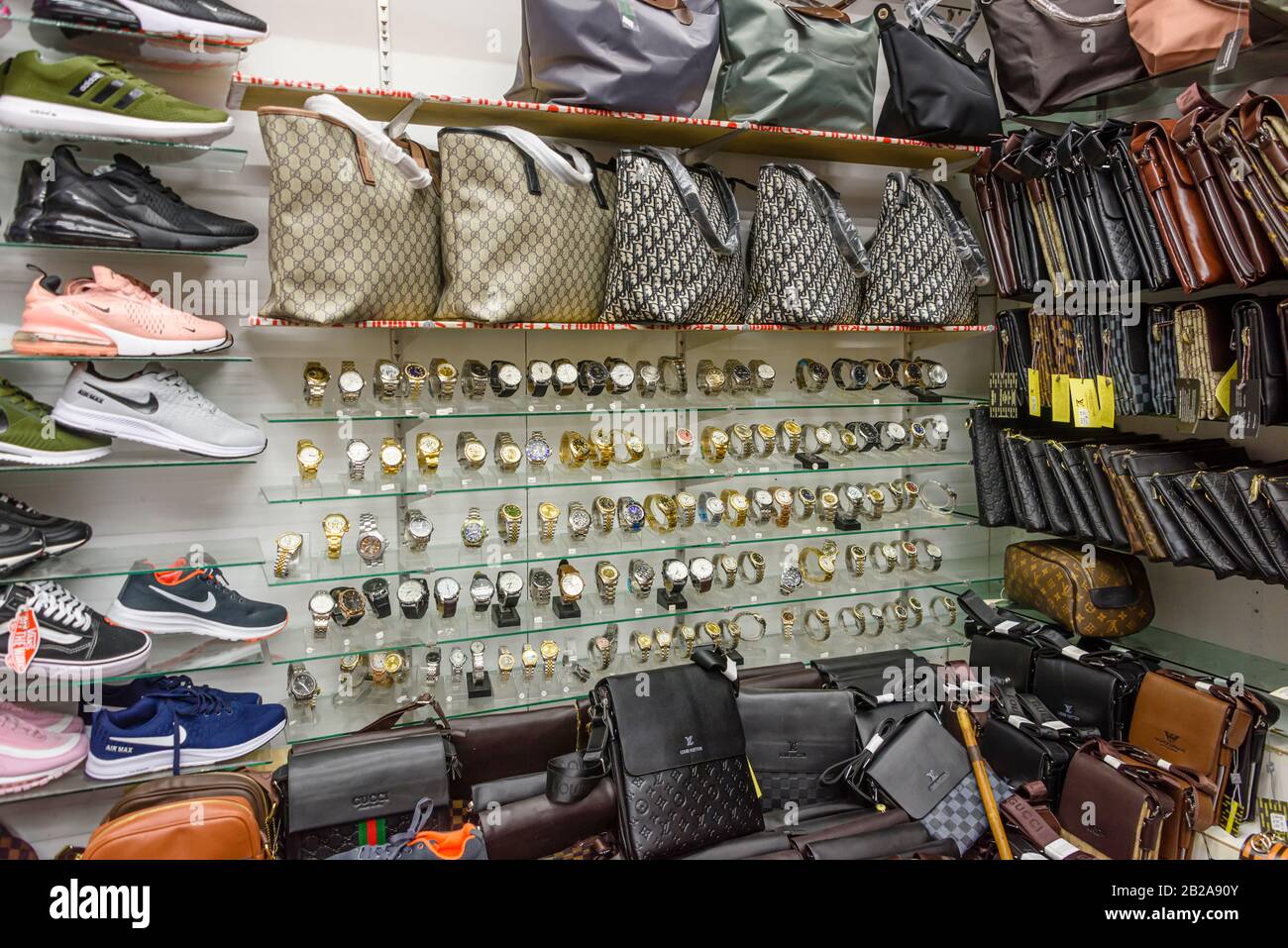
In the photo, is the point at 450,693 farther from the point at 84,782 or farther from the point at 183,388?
the point at 183,388

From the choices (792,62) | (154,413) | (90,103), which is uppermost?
(792,62)

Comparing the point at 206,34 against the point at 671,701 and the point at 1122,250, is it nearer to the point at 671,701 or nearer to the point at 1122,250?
the point at 671,701

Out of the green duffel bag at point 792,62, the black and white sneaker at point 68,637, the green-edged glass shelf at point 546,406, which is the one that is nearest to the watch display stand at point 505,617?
the green-edged glass shelf at point 546,406

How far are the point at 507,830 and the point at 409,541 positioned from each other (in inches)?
39.2

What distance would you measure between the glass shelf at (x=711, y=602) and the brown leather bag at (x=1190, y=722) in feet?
3.02

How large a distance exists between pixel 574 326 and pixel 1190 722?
2.32 m

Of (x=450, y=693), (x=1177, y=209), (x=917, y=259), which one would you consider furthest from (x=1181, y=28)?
(x=450, y=693)

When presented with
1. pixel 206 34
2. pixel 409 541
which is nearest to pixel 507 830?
pixel 409 541

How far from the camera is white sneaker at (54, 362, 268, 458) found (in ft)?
7.70

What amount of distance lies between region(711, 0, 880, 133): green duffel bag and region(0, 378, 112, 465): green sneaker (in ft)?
7.37

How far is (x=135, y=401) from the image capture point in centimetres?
240

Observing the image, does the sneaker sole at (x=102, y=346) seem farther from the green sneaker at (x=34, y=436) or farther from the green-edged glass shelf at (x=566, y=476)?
the green-edged glass shelf at (x=566, y=476)

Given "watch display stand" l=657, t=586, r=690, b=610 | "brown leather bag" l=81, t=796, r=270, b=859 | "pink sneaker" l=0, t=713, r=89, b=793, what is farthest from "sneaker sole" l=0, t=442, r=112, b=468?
"watch display stand" l=657, t=586, r=690, b=610
